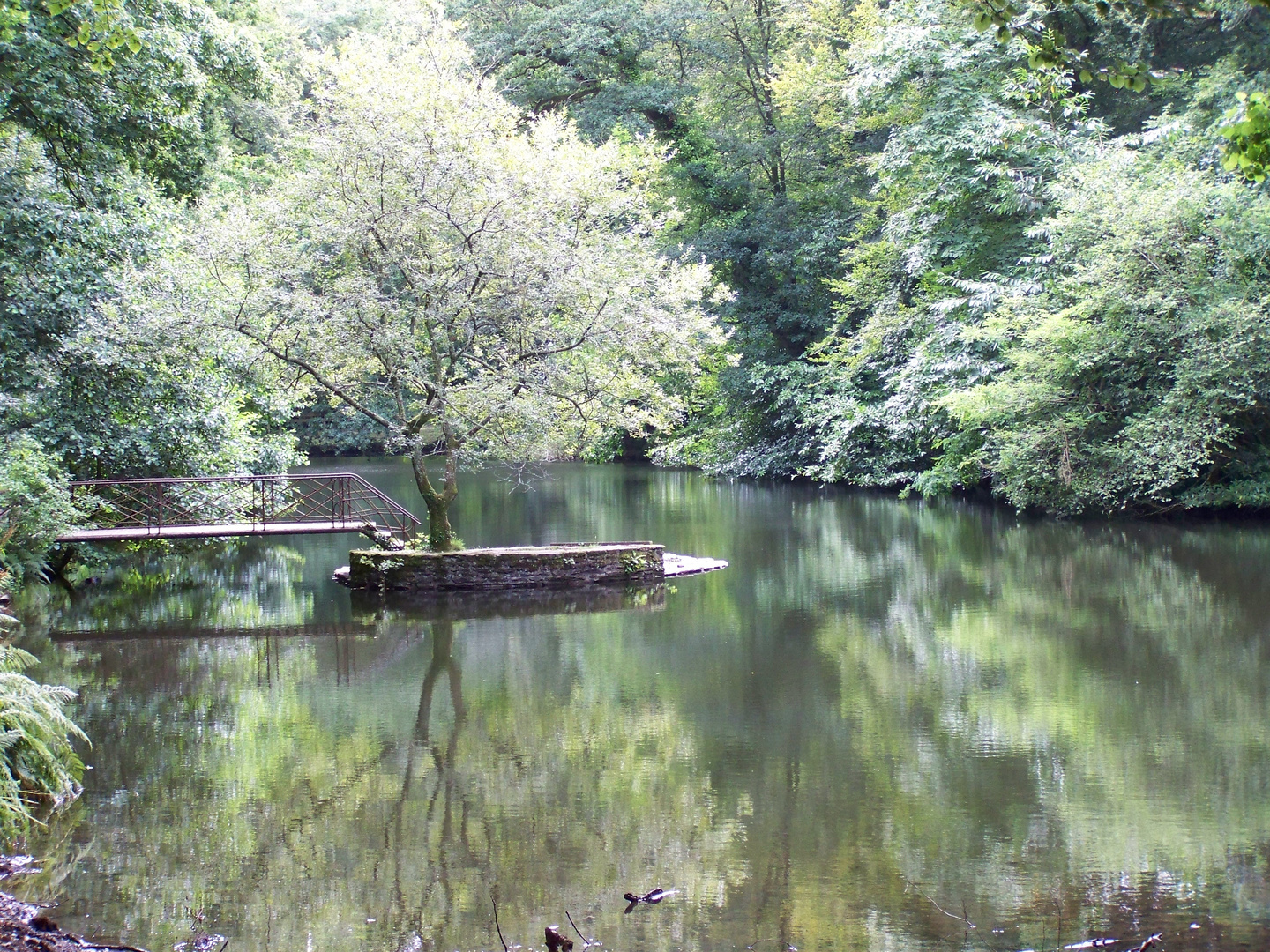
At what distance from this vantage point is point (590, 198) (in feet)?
52.4

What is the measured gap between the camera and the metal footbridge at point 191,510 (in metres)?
15.2

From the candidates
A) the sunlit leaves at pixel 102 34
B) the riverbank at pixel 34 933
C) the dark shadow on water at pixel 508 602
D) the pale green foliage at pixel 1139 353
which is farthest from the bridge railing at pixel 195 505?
the pale green foliage at pixel 1139 353

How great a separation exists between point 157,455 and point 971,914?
1475 centimetres

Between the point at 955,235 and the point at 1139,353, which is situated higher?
the point at 955,235

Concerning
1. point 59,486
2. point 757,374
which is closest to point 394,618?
point 59,486

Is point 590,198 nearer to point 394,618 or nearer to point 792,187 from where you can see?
point 394,618

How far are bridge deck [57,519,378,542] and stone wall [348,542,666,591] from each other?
68cm

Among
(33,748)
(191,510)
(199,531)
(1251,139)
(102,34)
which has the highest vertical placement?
(102,34)

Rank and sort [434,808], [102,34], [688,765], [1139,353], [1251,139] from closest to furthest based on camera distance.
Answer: [1251,139], [434,808], [102,34], [688,765], [1139,353]

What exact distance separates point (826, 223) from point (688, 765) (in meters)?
25.5

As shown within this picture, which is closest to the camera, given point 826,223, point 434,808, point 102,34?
point 434,808

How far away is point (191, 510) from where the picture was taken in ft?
56.4

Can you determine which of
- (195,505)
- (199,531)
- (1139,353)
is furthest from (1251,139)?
(1139,353)

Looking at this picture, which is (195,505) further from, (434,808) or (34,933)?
(34,933)
